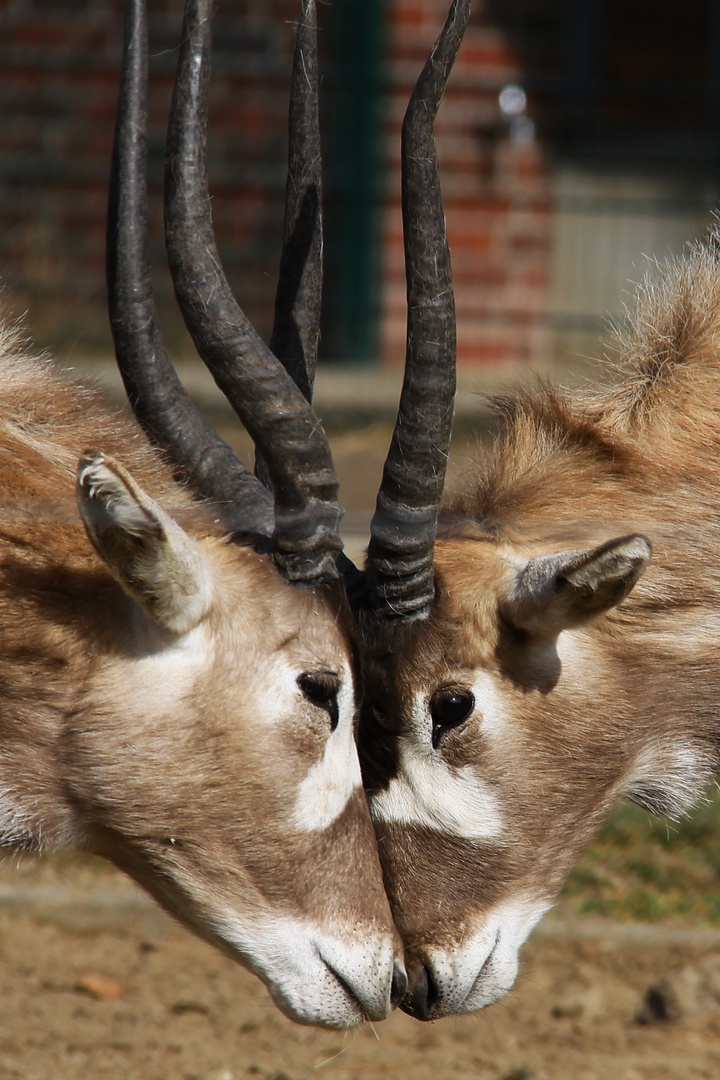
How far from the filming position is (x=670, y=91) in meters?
10.4

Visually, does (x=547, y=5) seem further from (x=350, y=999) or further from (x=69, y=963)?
(x=350, y=999)

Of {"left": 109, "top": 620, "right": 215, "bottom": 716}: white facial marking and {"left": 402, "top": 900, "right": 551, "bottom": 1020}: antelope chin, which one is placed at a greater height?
{"left": 109, "top": 620, "right": 215, "bottom": 716}: white facial marking

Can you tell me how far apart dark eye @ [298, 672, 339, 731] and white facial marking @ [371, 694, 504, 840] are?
0.25 m

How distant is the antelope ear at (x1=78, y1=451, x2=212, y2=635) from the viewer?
2441mm

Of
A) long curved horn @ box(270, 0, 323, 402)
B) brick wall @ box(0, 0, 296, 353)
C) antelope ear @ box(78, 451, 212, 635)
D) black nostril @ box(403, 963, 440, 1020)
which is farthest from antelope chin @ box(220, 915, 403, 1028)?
brick wall @ box(0, 0, 296, 353)

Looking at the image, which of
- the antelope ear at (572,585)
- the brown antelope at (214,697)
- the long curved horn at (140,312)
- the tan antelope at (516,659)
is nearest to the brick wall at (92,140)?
the long curved horn at (140,312)

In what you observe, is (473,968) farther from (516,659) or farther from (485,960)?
(516,659)

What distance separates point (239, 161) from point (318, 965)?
7.96m

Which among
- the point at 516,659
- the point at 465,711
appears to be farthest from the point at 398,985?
the point at 516,659

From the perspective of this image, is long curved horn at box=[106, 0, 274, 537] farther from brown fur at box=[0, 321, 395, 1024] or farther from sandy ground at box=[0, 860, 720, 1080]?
sandy ground at box=[0, 860, 720, 1080]

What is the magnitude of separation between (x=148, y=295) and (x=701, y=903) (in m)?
3.04

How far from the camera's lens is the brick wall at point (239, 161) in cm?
966

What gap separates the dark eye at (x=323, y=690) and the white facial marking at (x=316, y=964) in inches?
18.4

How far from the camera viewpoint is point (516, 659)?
3.10 meters
